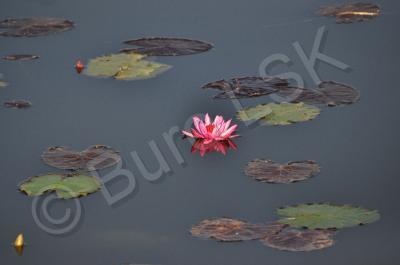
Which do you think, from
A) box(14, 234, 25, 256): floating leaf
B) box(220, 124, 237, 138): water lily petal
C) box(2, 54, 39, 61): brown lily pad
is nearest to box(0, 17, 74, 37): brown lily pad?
box(2, 54, 39, 61): brown lily pad

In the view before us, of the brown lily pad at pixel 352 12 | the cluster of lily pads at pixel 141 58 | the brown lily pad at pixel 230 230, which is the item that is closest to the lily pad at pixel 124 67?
the cluster of lily pads at pixel 141 58

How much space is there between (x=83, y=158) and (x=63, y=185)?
20 centimetres

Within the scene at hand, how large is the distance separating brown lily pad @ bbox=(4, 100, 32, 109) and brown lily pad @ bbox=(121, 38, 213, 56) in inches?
26.8

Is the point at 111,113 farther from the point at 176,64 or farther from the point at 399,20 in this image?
the point at 399,20

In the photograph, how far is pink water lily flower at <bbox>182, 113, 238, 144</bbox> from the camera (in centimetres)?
280

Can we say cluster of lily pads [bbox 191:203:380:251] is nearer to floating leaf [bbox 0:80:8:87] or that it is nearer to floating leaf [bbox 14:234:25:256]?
floating leaf [bbox 14:234:25:256]

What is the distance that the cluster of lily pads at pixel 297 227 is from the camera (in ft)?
7.20

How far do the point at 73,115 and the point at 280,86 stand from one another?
0.99m

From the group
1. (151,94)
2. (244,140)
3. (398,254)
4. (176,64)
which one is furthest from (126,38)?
(398,254)

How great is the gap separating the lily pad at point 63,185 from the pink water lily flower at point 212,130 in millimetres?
481

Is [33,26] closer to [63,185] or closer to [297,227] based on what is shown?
[63,185]

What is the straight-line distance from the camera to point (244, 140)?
111 inches

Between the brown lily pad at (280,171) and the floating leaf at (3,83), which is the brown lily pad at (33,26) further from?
the brown lily pad at (280,171)

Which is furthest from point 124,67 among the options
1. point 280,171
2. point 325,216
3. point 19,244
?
point 325,216
